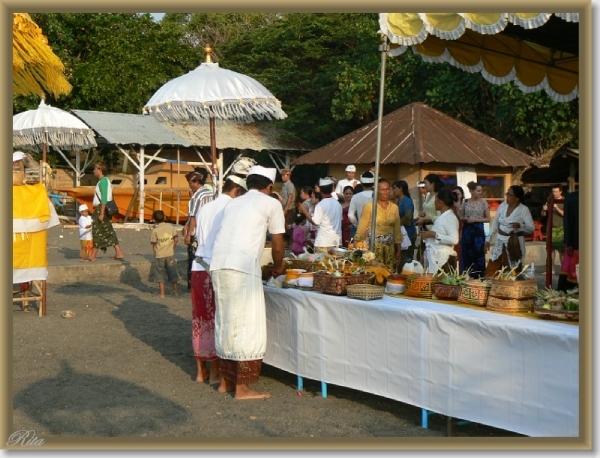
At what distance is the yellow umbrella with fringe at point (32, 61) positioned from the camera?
860cm

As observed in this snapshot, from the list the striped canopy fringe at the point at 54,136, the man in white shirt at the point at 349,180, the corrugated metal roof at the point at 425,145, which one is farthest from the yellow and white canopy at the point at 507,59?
the striped canopy fringe at the point at 54,136

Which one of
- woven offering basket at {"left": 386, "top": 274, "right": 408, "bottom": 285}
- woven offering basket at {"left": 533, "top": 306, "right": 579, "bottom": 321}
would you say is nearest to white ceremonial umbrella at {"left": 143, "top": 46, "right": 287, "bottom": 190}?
woven offering basket at {"left": 386, "top": 274, "right": 408, "bottom": 285}

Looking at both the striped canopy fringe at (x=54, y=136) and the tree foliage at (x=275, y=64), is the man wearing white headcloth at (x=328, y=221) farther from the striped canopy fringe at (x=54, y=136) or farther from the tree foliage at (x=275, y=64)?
the tree foliage at (x=275, y=64)

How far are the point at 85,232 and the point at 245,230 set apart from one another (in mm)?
9101

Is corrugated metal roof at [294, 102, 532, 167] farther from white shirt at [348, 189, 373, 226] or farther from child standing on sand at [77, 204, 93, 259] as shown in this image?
white shirt at [348, 189, 373, 226]

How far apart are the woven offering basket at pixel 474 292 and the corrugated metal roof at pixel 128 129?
20189 mm

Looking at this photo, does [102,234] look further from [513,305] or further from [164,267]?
[513,305]

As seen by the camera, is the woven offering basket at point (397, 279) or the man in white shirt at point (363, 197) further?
the man in white shirt at point (363, 197)

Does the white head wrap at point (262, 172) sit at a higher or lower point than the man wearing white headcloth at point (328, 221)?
higher

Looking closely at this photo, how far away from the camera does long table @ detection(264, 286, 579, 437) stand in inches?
199

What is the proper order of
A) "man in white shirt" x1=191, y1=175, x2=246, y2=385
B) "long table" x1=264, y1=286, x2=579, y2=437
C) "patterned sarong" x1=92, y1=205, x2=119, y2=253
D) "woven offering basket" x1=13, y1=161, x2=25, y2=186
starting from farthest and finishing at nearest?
"patterned sarong" x1=92, y1=205, x2=119, y2=253, "woven offering basket" x1=13, y1=161, x2=25, y2=186, "man in white shirt" x1=191, y1=175, x2=246, y2=385, "long table" x1=264, y1=286, x2=579, y2=437

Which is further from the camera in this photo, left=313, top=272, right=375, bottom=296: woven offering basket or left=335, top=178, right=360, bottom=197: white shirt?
left=335, top=178, right=360, bottom=197: white shirt

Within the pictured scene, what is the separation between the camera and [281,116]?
410 inches

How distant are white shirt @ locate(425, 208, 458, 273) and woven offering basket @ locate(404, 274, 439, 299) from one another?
5.25ft
